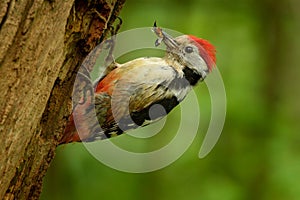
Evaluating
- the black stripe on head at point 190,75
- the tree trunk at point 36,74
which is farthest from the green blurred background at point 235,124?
the tree trunk at point 36,74

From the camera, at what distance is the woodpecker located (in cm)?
333

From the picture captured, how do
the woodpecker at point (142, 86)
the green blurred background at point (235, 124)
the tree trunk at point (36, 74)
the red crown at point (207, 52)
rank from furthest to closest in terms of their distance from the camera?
the green blurred background at point (235, 124) < the red crown at point (207, 52) < the woodpecker at point (142, 86) < the tree trunk at point (36, 74)

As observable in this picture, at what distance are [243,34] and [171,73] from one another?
9.36 feet

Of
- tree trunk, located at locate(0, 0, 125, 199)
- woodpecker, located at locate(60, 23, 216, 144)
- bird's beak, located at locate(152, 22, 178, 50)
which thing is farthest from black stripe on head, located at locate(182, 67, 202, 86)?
tree trunk, located at locate(0, 0, 125, 199)

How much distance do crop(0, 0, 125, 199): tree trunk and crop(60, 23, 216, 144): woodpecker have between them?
906 millimetres

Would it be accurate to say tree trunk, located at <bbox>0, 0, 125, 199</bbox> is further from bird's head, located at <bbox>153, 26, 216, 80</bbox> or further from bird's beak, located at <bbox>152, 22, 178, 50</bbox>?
bird's head, located at <bbox>153, 26, 216, 80</bbox>

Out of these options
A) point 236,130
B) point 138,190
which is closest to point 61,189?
point 138,190

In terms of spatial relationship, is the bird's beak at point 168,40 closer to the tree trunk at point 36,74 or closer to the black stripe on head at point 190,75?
the black stripe on head at point 190,75

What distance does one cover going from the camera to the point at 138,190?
19.5 feet

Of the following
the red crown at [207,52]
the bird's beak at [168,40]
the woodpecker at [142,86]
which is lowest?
the woodpecker at [142,86]

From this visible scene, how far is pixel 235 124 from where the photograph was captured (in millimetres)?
5984

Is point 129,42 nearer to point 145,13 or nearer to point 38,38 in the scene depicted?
point 38,38

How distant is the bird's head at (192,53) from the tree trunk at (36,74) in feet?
3.56

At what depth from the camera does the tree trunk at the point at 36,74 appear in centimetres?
203
